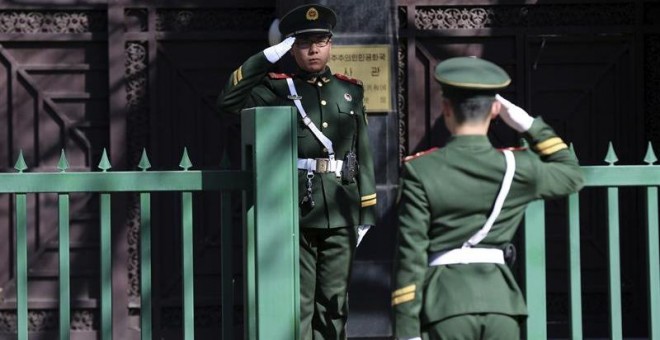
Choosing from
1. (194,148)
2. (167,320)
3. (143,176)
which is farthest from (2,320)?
(143,176)

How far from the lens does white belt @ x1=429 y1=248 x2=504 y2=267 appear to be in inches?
201

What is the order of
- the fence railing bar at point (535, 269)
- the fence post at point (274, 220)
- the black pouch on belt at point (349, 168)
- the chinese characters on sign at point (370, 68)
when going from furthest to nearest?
1. the chinese characters on sign at point (370, 68)
2. the black pouch on belt at point (349, 168)
3. the fence railing bar at point (535, 269)
4. the fence post at point (274, 220)

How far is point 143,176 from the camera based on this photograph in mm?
5781

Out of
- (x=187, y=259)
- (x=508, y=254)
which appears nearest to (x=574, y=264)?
(x=508, y=254)

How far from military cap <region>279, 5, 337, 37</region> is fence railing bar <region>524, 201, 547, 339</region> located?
62.4 inches

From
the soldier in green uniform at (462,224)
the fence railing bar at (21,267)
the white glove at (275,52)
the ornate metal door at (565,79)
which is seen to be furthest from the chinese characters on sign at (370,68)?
the soldier in green uniform at (462,224)

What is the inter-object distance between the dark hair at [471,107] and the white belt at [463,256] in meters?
0.45

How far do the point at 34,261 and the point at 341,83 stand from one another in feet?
9.83

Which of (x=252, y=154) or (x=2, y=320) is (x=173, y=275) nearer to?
(x=2, y=320)

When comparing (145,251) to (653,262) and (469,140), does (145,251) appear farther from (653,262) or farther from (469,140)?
(653,262)

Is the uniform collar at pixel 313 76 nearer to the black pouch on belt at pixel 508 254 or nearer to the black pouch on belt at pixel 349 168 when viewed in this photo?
the black pouch on belt at pixel 349 168

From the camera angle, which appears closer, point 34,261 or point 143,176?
point 143,176

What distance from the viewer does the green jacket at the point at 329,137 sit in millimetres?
7027

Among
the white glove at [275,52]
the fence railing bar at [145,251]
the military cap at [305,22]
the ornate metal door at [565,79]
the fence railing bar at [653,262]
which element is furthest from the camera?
the ornate metal door at [565,79]
